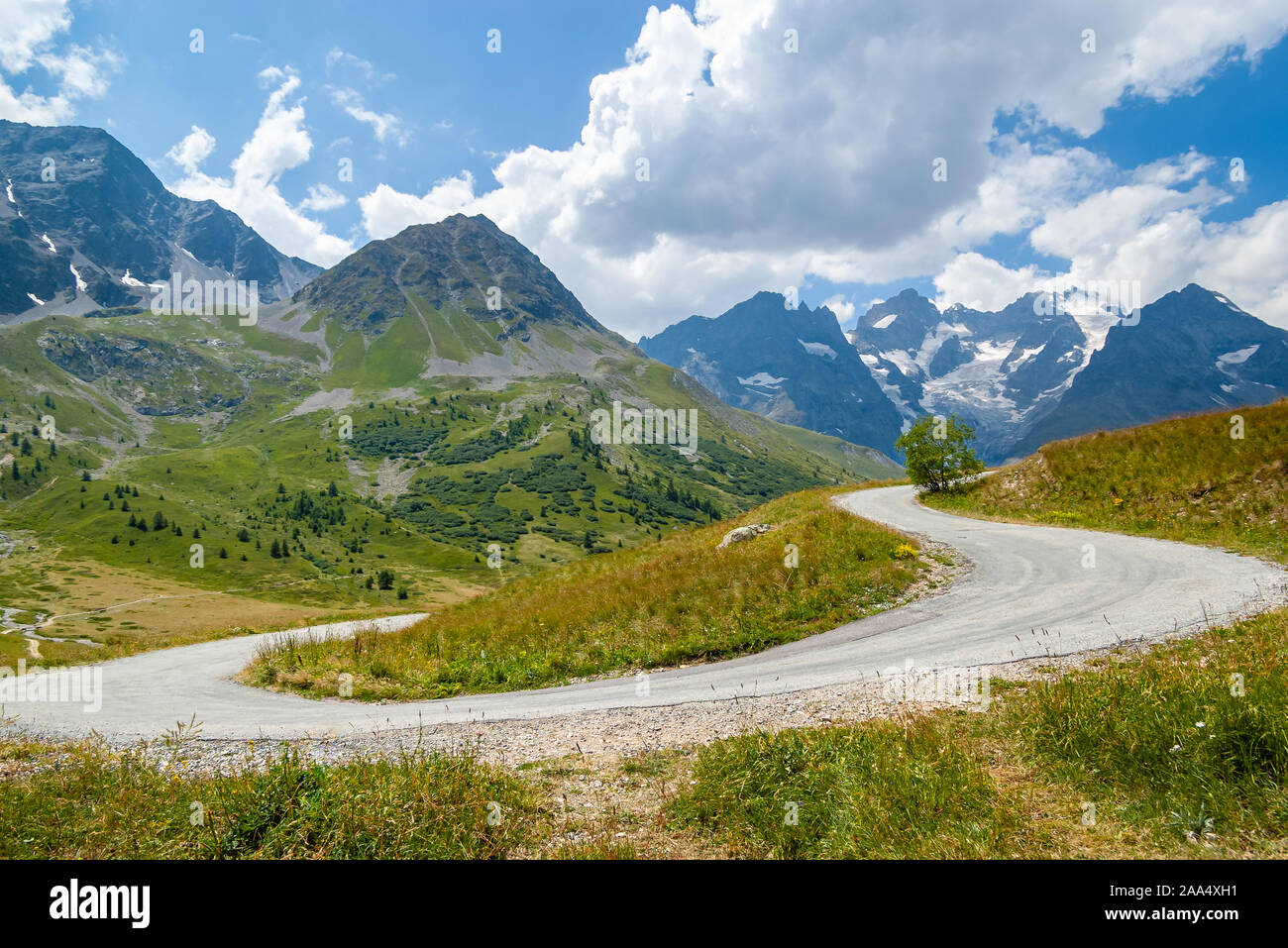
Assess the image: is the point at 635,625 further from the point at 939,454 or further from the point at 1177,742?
the point at 939,454

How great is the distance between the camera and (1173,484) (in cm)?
2430

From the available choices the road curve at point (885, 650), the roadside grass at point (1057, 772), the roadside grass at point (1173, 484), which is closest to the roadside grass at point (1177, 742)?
the roadside grass at point (1057, 772)

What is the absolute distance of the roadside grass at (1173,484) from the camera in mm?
20484

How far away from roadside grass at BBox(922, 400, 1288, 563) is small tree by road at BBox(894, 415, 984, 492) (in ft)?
17.1

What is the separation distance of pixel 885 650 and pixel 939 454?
99.2 feet

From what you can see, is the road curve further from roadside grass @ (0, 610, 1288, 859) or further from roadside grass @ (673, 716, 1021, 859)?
roadside grass @ (673, 716, 1021, 859)

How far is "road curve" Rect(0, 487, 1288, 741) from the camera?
1195 centimetres

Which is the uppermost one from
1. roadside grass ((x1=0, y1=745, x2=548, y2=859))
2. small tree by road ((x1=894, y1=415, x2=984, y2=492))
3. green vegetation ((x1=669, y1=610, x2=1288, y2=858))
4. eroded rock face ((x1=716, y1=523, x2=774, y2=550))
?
small tree by road ((x1=894, y1=415, x2=984, y2=492))

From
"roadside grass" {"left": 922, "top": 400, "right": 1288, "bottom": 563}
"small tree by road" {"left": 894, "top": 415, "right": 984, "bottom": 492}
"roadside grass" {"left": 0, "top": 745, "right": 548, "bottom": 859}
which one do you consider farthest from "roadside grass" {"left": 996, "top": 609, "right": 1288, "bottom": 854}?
"small tree by road" {"left": 894, "top": 415, "right": 984, "bottom": 492}

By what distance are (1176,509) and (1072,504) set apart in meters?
4.86

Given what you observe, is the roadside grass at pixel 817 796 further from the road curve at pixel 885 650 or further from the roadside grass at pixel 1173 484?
the roadside grass at pixel 1173 484
